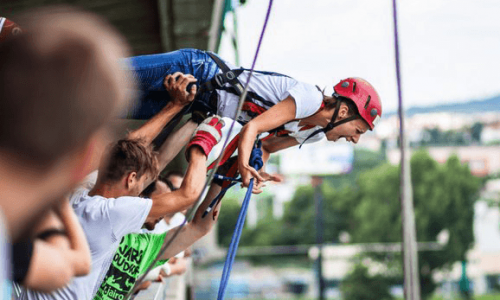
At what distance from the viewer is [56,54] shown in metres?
0.88

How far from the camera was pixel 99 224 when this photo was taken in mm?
2293

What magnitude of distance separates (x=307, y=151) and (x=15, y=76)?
187 ft

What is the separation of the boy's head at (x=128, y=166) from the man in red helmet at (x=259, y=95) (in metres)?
0.25

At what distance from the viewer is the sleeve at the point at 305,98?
2455mm

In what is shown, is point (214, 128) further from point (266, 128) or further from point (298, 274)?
point (298, 274)

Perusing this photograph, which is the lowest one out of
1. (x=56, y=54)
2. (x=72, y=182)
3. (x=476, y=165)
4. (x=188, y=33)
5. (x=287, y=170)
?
(x=72, y=182)

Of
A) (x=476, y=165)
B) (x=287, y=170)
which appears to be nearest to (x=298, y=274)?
(x=287, y=170)

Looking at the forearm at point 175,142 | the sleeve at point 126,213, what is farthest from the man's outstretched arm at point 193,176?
the forearm at point 175,142

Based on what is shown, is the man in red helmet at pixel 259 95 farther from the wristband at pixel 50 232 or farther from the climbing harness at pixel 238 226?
the wristband at pixel 50 232

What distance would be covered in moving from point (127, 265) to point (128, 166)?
631 millimetres

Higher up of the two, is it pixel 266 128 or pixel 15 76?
pixel 266 128

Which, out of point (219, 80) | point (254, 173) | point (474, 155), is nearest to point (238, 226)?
point (254, 173)

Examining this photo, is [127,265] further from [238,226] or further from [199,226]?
[238,226]

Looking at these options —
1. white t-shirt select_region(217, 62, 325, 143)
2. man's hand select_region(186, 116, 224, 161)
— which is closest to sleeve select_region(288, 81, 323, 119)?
white t-shirt select_region(217, 62, 325, 143)
